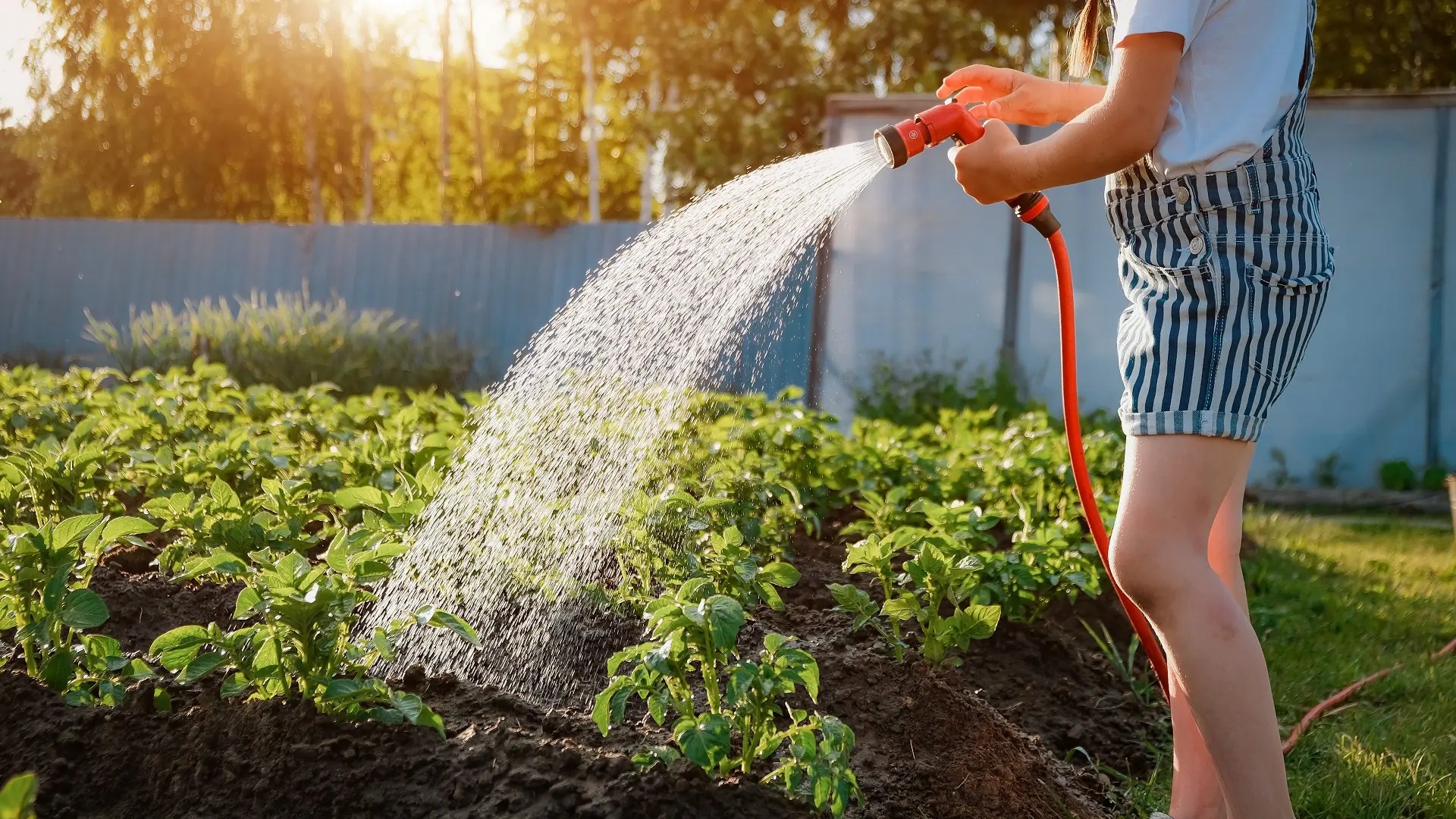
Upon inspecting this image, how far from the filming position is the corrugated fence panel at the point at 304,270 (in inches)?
457

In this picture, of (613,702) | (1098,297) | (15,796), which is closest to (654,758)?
(613,702)

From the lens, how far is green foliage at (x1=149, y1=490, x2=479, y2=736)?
1702 mm

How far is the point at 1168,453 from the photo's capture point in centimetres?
161

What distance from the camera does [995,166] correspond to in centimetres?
180

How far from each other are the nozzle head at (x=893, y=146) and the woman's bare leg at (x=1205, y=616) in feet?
2.12

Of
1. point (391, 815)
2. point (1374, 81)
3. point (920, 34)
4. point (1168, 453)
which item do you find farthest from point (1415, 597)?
point (920, 34)

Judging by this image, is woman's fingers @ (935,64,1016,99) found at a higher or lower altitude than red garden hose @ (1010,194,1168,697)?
higher

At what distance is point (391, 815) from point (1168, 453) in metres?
1.19

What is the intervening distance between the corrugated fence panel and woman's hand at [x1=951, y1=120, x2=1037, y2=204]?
9.08 m

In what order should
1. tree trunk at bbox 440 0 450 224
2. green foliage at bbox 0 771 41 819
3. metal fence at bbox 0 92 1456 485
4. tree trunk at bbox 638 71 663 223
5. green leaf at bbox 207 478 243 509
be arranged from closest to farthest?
green foliage at bbox 0 771 41 819 → green leaf at bbox 207 478 243 509 → metal fence at bbox 0 92 1456 485 → tree trunk at bbox 638 71 663 223 → tree trunk at bbox 440 0 450 224

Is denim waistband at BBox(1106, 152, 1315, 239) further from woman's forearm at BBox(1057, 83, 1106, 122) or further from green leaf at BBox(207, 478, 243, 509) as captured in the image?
green leaf at BBox(207, 478, 243, 509)

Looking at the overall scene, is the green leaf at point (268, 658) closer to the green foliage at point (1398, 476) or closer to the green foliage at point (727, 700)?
the green foliage at point (727, 700)

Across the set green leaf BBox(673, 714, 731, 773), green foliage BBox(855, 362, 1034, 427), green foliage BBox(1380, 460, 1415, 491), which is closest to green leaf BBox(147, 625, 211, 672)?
green leaf BBox(673, 714, 731, 773)

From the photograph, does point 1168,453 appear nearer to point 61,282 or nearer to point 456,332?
point 456,332
